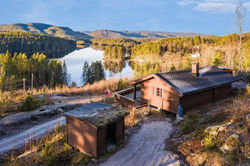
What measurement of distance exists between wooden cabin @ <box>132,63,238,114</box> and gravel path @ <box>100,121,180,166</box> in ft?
10.3

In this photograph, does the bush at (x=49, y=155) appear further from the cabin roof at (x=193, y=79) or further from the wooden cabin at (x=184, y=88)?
the cabin roof at (x=193, y=79)

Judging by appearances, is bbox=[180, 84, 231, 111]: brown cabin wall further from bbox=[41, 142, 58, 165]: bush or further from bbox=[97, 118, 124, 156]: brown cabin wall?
bbox=[41, 142, 58, 165]: bush

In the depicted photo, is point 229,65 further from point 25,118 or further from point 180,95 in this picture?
point 25,118

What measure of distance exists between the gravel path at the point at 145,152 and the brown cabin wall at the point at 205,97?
10.8 feet

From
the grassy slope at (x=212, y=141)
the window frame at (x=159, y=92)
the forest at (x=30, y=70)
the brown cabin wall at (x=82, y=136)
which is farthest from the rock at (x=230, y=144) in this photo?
the forest at (x=30, y=70)

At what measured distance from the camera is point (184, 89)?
14.9 metres

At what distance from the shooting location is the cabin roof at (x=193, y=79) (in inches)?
600

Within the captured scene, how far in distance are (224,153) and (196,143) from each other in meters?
1.82

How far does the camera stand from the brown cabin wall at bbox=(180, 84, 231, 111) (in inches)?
600

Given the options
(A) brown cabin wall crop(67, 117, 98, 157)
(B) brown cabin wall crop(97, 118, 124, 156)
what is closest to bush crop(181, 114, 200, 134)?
(B) brown cabin wall crop(97, 118, 124, 156)

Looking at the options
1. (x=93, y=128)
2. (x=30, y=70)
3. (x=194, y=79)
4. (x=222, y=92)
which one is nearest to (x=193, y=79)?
(x=194, y=79)

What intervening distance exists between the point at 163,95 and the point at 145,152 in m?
7.07

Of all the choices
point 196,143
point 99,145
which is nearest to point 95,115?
point 99,145

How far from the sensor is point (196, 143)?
977 cm
